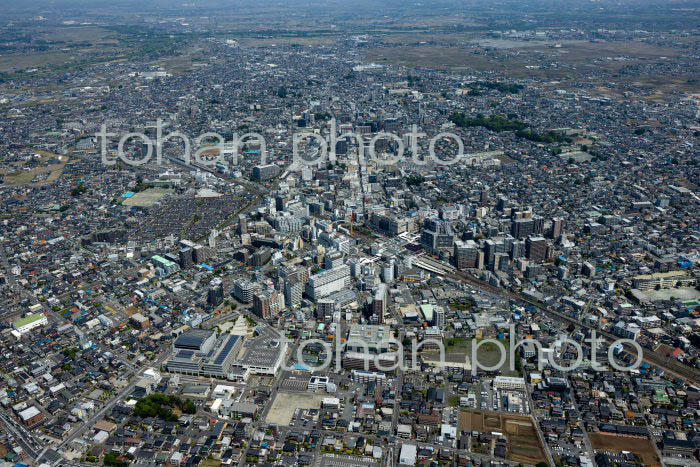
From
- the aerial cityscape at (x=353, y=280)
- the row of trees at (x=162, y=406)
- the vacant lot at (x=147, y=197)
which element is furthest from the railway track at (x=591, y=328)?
the vacant lot at (x=147, y=197)

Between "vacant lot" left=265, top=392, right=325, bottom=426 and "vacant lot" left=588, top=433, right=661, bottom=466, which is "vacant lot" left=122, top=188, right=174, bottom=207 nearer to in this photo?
"vacant lot" left=265, top=392, right=325, bottom=426

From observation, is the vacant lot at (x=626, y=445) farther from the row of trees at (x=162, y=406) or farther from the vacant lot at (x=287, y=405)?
the row of trees at (x=162, y=406)

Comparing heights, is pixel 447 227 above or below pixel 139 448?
above

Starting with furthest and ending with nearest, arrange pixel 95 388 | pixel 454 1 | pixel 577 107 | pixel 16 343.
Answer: pixel 454 1 < pixel 577 107 < pixel 16 343 < pixel 95 388

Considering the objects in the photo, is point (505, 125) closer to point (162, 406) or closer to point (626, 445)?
point (626, 445)

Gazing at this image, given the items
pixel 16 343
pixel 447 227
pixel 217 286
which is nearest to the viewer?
pixel 16 343

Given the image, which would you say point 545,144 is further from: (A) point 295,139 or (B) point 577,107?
(A) point 295,139

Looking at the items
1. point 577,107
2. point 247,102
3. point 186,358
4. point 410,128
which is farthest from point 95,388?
point 577,107

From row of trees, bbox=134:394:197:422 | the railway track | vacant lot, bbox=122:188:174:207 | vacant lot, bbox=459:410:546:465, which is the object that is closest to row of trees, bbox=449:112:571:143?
the railway track
